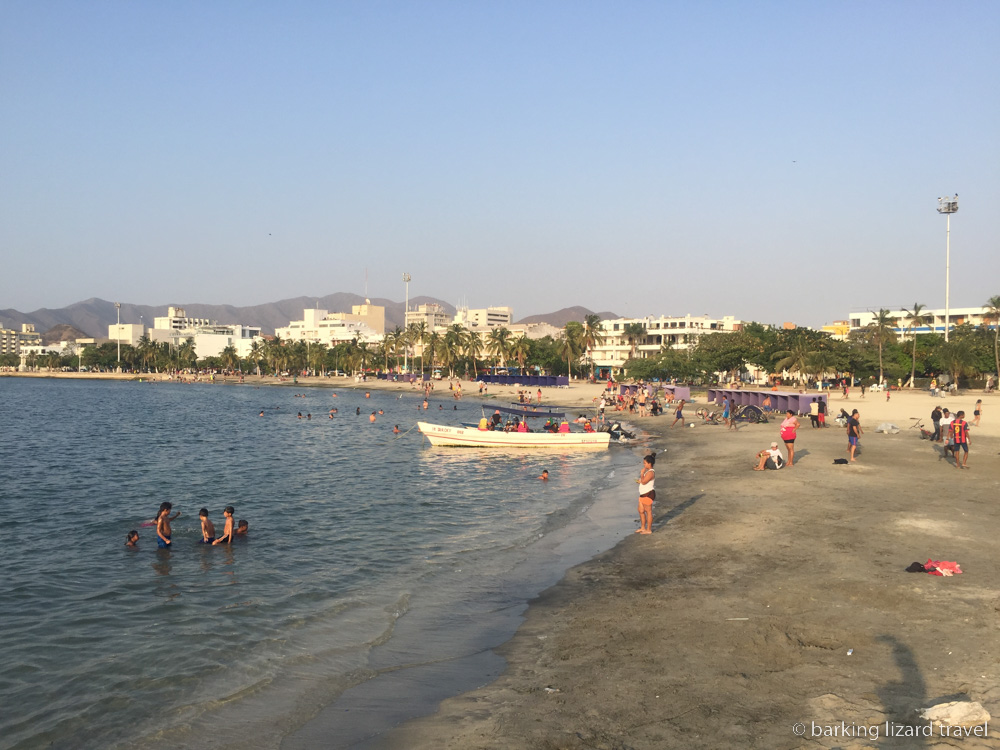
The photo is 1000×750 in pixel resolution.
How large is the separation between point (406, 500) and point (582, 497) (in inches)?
250

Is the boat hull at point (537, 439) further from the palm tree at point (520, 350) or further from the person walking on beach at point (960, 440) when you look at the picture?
the palm tree at point (520, 350)

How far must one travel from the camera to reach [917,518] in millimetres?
16594

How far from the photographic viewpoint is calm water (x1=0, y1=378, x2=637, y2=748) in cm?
948

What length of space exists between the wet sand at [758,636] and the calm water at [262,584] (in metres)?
1.45

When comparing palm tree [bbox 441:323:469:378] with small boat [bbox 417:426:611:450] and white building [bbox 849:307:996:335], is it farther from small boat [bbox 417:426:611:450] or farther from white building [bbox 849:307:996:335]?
small boat [bbox 417:426:611:450]

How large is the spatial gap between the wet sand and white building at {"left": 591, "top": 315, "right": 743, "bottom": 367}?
422 ft

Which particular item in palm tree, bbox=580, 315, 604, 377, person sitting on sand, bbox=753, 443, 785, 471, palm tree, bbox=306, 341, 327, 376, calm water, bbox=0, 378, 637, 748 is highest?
palm tree, bbox=580, 315, 604, 377

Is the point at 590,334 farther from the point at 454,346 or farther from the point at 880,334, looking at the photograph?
the point at 880,334

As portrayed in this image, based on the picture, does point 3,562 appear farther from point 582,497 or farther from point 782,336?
point 782,336

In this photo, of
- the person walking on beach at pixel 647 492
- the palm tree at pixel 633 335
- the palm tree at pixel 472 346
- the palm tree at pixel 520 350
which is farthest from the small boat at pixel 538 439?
the palm tree at pixel 633 335

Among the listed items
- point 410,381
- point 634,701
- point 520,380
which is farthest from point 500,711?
point 410,381

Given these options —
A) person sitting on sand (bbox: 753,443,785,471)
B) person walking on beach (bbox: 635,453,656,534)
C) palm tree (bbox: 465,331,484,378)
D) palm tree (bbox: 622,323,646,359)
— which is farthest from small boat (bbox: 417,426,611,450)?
palm tree (bbox: 622,323,646,359)

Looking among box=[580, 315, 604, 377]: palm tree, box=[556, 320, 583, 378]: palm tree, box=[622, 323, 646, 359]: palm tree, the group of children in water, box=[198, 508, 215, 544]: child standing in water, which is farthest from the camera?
box=[622, 323, 646, 359]: palm tree

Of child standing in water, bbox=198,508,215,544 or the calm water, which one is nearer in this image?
the calm water
